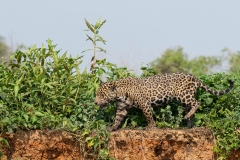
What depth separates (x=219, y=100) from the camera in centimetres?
1010

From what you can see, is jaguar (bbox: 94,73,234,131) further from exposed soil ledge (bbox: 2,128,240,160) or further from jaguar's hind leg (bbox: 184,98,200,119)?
exposed soil ledge (bbox: 2,128,240,160)

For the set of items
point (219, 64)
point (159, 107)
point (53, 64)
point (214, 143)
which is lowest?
point (214, 143)

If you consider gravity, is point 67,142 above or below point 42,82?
below

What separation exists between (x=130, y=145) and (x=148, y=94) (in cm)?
102

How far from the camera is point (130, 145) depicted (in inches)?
360

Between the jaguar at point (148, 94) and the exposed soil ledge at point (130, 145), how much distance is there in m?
0.54

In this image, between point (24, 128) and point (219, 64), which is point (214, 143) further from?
point (219, 64)

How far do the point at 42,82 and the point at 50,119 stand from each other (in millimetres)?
617

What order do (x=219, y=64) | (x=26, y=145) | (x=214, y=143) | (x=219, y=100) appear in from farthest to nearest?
(x=219, y=64) → (x=219, y=100) → (x=214, y=143) → (x=26, y=145)

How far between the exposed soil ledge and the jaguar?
54cm

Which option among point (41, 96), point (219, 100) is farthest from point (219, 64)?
point (41, 96)

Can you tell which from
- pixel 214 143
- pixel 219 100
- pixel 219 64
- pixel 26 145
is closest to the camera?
pixel 26 145

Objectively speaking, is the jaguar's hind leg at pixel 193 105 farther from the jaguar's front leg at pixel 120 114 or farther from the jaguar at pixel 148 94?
the jaguar's front leg at pixel 120 114

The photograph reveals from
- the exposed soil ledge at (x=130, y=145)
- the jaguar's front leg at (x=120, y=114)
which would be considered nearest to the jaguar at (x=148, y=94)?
the jaguar's front leg at (x=120, y=114)
